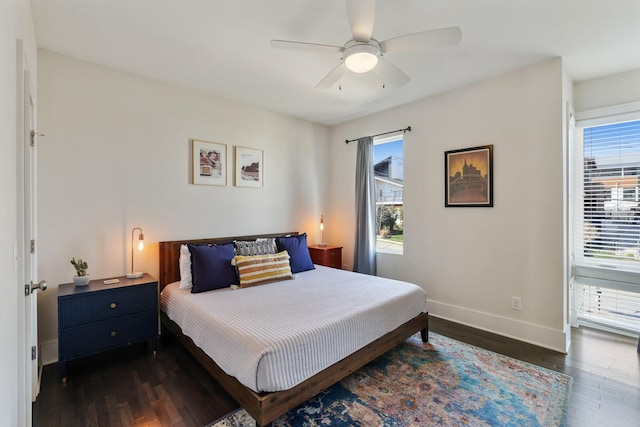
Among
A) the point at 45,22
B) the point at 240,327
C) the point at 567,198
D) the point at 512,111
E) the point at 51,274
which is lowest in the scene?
the point at 240,327

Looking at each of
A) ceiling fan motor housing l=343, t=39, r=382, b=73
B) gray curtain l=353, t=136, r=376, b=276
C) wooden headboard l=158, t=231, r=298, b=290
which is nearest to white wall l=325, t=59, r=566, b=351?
gray curtain l=353, t=136, r=376, b=276

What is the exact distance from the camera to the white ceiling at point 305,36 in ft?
6.89

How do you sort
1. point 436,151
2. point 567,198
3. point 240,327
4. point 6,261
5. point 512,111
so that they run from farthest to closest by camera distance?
point 436,151, point 512,111, point 567,198, point 240,327, point 6,261

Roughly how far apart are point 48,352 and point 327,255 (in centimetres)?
308

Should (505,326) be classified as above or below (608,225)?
below

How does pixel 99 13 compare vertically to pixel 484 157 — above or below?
above

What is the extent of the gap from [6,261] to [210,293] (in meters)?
1.74

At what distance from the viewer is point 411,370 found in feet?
8.18

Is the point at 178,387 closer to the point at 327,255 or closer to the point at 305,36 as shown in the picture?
the point at 327,255

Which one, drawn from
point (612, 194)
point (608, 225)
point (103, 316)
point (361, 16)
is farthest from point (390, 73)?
point (103, 316)

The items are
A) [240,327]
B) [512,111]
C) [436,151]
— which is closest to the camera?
[240,327]

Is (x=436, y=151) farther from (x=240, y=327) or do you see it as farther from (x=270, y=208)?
(x=240, y=327)

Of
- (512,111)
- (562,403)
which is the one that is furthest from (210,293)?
(512,111)

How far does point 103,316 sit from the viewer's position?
2.53 m
